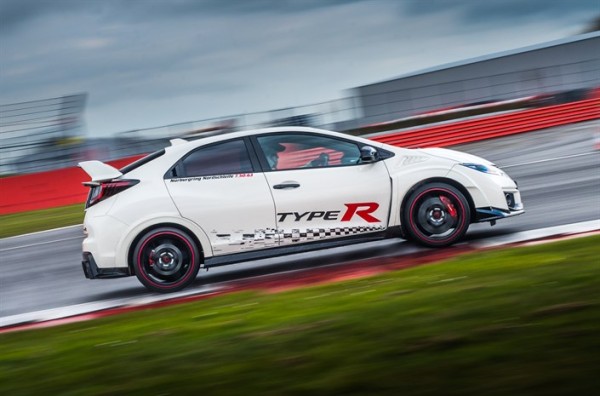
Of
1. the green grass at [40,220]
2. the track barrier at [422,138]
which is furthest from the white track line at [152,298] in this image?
the track barrier at [422,138]

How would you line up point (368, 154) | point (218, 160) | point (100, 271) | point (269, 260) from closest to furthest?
point (100, 271)
point (368, 154)
point (218, 160)
point (269, 260)

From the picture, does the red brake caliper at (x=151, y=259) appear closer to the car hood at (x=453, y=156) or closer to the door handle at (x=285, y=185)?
the door handle at (x=285, y=185)

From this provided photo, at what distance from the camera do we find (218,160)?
9.34 meters

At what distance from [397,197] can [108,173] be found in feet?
9.81

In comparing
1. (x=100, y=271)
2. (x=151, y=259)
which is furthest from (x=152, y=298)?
(x=100, y=271)

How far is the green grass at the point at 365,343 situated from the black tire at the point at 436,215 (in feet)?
5.78

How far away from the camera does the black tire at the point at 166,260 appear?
29.8 ft

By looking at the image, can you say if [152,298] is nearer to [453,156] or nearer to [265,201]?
[265,201]

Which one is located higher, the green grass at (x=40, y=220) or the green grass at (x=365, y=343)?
the green grass at (x=40, y=220)

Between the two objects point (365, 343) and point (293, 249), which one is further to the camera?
point (293, 249)

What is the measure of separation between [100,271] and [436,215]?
Answer: 3517 millimetres

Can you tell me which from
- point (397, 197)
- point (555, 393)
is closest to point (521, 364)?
point (555, 393)

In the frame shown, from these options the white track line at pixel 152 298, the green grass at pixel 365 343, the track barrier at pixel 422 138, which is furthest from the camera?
the track barrier at pixel 422 138

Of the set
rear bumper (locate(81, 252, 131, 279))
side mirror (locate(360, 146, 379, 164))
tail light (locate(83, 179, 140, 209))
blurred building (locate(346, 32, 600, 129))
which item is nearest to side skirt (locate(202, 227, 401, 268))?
side mirror (locate(360, 146, 379, 164))
